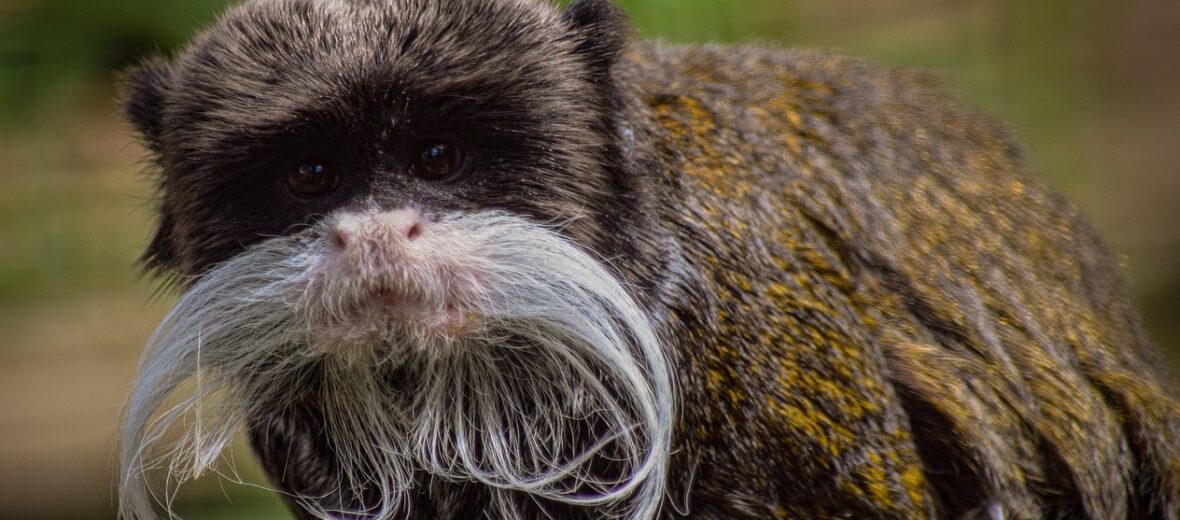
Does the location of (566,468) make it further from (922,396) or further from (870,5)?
(870,5)

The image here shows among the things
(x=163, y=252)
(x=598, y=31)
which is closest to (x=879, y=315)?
(x=598, y=31)

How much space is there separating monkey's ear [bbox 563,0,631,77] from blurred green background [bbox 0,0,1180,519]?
2.10 meters

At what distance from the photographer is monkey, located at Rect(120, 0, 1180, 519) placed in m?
2.43

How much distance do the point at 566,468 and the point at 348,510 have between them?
19.1 inches

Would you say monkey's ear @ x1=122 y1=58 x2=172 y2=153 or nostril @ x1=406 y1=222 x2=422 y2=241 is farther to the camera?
monkey's ear @ x1=122 y1=58 x2=172 y2=153

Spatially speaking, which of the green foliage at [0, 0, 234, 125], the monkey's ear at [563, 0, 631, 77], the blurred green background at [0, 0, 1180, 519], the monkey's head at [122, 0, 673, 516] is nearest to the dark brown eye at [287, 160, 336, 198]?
the monkey's head at [122, 0, 673, 516]

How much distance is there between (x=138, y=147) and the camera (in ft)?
19.1

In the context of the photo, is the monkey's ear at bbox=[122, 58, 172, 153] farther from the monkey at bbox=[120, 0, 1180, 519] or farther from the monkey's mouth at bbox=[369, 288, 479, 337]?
the monkey's mouth at bbox=[369, 288, 479, 337]

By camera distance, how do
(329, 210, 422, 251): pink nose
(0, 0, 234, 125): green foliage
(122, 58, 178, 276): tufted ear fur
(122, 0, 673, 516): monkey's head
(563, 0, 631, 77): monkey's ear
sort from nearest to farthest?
(329, 210, 422, 251): pink nose → (122, 0, 673, 516): monkey's head → (563, 0, 631, 77): monkey's ear → (122, 58, 178, 276): tufted ear fur → (0, 0, 234, 125): green foliage

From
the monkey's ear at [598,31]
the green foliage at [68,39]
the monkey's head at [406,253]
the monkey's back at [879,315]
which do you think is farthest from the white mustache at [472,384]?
the green foliage at [68,39]

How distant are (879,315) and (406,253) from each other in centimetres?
102

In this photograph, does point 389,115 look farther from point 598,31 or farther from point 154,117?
point 154,117

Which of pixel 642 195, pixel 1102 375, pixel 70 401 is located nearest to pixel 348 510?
pixel 642 195

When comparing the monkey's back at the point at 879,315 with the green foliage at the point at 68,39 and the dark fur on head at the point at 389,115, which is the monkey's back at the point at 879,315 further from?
the green foliage at the point at 68,39
